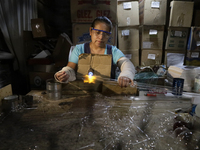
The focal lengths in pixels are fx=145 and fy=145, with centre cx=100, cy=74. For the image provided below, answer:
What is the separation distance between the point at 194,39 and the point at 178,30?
34 centimetres

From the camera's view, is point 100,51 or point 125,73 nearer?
point 125,73

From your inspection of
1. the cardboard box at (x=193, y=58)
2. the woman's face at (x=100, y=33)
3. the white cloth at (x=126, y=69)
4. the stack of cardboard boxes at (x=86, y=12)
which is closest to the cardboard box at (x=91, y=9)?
the stack of cardboard boxes at (x=86, y=12)

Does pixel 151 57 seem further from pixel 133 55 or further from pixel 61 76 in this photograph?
pixel 61 76

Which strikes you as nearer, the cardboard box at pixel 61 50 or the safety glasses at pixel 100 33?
the safety glasses at pixel 100 33

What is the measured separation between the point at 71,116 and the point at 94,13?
1.79 metres

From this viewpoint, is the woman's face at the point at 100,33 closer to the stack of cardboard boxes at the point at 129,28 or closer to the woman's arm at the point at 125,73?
the woman's arm at the point at 125,73

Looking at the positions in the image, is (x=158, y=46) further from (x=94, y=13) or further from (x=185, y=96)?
(x=185, y=96)

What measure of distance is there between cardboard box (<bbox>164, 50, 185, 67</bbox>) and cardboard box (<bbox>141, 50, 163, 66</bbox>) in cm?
15

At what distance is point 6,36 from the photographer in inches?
76.9

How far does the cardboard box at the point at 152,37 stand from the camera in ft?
9.12

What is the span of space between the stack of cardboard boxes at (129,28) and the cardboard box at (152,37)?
0.14m

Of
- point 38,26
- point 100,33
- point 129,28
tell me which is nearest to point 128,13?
point 129,28

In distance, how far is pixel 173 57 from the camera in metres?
2.92

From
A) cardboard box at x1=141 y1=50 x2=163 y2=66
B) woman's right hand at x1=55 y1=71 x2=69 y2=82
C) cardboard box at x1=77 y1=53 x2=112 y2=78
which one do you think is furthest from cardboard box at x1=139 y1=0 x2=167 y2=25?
woman's right hand at x1=55 y1=71 x2=69 y2=82
